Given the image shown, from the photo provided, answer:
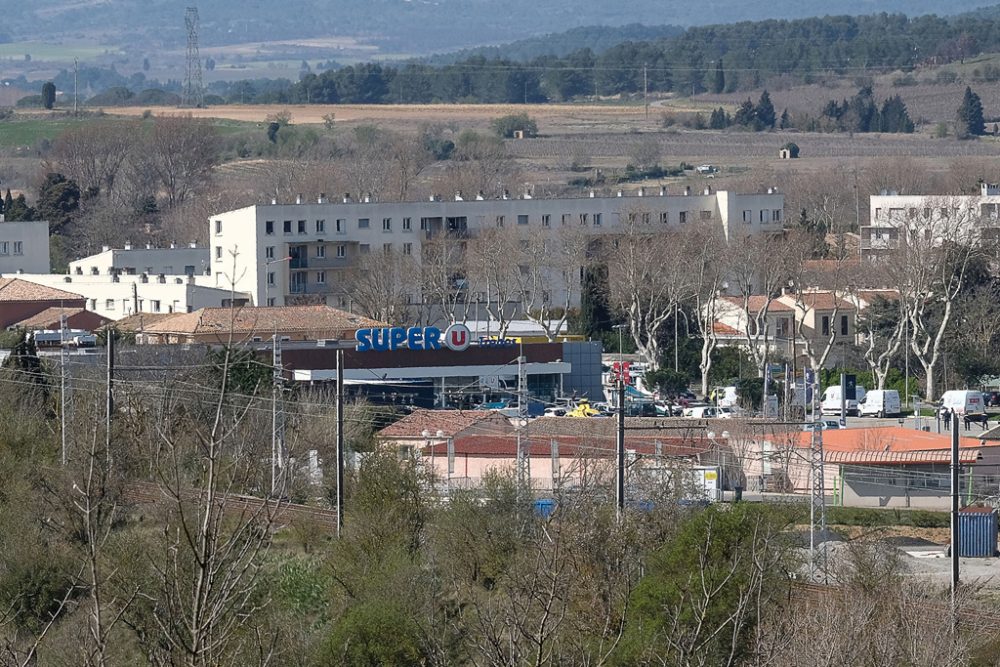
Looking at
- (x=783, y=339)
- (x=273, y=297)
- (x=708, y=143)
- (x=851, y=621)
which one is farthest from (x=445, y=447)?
(x=708, y=143)

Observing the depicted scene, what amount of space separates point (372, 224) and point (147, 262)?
8.00 meters

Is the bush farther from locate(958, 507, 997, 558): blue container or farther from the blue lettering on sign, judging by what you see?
locate(958, 507, 997, 558): blue container

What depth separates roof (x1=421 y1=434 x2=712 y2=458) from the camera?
117 ft

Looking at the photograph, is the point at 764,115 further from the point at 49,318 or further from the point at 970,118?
the point at 49,318

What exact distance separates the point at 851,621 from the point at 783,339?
1626 inches

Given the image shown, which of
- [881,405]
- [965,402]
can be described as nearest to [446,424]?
[881,405]

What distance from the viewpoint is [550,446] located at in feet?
119

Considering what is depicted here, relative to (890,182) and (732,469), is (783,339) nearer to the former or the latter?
(732,469)

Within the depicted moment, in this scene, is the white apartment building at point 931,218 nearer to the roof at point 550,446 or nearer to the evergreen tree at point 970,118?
the roof at point 550,446

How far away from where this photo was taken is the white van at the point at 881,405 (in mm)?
48625

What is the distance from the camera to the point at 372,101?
525 ft

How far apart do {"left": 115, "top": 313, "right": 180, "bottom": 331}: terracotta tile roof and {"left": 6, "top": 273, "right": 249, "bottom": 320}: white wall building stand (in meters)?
4.67

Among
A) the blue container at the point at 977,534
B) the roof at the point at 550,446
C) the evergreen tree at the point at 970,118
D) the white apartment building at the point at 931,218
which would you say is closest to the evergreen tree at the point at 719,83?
the evergreen tree at the point at 970,118

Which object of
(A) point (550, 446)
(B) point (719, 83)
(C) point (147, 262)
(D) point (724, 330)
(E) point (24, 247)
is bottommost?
(D) point (724, 330)
